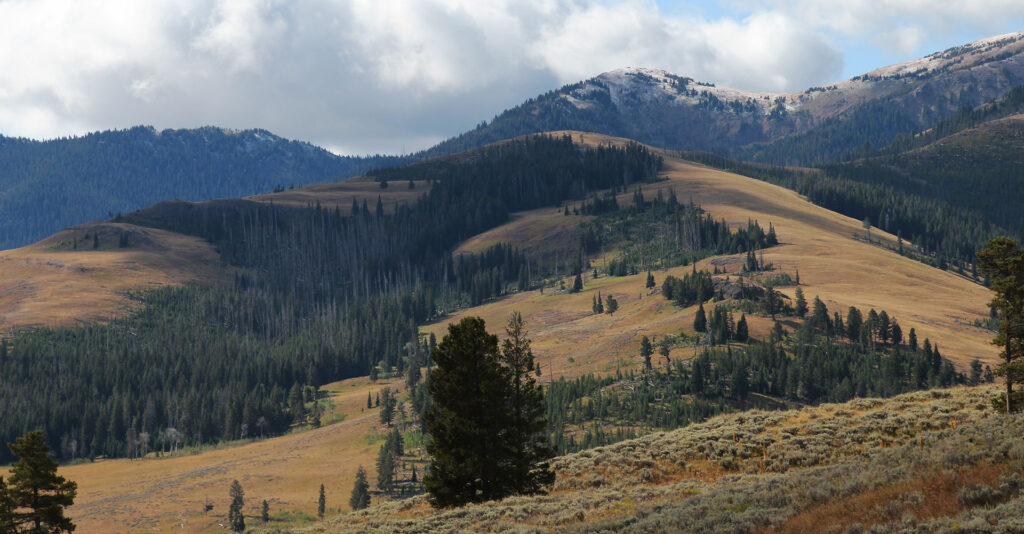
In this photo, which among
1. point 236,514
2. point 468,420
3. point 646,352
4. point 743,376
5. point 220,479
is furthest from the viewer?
point 646,352

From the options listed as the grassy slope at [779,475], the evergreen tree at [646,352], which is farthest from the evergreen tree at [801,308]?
the grassy slope at [779,475]

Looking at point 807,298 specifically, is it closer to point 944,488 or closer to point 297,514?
point 297,514

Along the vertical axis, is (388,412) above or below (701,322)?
below

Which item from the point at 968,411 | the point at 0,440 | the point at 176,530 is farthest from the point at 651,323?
the point at 0,440

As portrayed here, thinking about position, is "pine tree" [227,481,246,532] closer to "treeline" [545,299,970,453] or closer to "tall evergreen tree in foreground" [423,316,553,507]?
"treeline" [545,299,970,453]

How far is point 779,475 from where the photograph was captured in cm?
3369

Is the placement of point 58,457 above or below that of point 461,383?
below

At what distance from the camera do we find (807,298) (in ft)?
551

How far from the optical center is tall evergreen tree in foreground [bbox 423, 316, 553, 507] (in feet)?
132

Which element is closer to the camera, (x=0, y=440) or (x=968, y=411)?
(x=968, y=411)

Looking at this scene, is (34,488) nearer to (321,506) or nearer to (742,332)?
(321,506)

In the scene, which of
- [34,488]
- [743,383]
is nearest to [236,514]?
[34,488]

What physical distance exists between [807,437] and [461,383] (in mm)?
19405

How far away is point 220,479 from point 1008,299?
128 metres
